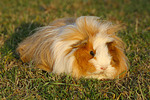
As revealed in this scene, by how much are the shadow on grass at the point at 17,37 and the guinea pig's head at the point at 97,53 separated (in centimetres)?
121

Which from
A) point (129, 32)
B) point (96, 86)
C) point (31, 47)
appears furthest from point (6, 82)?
point (129, 32)

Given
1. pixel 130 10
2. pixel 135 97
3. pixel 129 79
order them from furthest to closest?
pixel 130 10 < pixel 129 79 < pixel 135 97

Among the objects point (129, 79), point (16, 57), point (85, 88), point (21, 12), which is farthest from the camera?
point (21, 12)

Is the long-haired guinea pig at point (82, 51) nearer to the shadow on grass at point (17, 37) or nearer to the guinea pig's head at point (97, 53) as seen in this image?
the guinea pig's head at point (97, 53)

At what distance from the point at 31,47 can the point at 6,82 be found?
70 centimetres

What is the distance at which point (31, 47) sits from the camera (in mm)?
3320

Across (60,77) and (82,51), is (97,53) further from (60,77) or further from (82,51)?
(60,77)

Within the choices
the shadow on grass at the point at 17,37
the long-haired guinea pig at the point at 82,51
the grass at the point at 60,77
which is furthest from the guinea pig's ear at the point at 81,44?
the shadow on grass at the point at 17,37

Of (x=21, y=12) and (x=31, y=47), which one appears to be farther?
(x=21, y=12)

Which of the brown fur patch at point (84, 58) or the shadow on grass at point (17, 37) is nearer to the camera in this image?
the brown fur patch at point (84, 58)

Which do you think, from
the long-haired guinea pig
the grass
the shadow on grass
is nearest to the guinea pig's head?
the long-haired guinea pig

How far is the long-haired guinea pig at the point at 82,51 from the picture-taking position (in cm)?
282

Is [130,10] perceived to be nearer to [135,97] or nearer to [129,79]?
[129,79]

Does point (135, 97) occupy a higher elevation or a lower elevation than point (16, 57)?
lower
